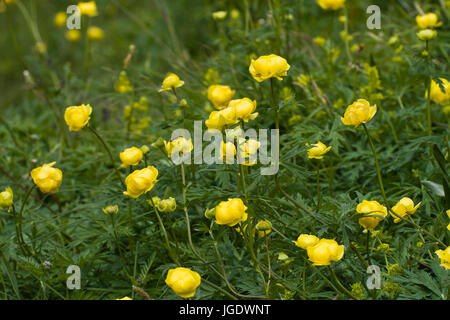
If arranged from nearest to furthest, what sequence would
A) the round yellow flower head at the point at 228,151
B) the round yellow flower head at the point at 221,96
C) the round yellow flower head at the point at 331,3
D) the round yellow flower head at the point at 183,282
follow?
the round yellow flower head at the point at 183,282 → the round yellow flower head at the point at 228,151 → the round yellow flower head at the point at 221,96 → the round yellow flower head at the point at 331,3

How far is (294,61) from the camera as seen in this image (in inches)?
73.4

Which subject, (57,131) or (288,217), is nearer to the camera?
(288,217)

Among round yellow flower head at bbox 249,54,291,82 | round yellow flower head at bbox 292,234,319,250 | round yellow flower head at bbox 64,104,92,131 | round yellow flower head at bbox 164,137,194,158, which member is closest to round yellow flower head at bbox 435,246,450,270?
round yellow flower head at bbox 292,234,319,250

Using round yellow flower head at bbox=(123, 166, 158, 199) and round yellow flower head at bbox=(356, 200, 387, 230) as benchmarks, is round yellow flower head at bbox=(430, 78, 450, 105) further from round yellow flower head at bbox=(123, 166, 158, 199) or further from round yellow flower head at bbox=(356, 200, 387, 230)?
round yellow flower head at bbox=(123, 166, 158, 199)

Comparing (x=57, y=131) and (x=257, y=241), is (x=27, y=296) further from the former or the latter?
(x=57, y=131)

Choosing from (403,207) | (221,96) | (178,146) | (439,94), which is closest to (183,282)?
(178,146)

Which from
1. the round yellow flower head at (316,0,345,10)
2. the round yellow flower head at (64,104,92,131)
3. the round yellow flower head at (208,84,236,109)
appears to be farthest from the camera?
the round yellow flower head at (316,0,345,10)

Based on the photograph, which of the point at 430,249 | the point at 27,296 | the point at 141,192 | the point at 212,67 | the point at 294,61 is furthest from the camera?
the point at 212,67

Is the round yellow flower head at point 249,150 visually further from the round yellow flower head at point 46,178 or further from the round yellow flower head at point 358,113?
the round yellow flower head at point 46,178

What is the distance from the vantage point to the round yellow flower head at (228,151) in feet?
3.74

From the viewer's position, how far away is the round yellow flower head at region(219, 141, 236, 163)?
44.9 inches

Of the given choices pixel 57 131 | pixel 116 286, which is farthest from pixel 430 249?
pixel 57 131

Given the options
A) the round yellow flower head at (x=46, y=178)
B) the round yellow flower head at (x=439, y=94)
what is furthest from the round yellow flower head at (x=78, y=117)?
the round yellow flower head at (x=439, y=94)
